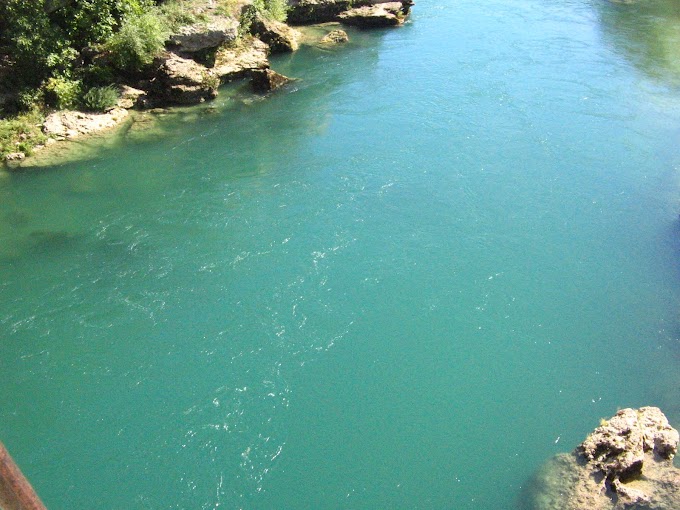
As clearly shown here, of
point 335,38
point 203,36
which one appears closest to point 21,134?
point 203,36

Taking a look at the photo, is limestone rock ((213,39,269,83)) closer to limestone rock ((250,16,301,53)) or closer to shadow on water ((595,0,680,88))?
limestone rock ((250,16,301,53))

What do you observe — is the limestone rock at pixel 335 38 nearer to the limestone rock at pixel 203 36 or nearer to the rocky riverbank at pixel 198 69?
the rocky riverbank at pixel 198 69

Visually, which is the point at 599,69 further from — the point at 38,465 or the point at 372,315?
the point at 38,465

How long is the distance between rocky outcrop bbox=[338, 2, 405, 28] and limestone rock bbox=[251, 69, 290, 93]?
32.0 feet

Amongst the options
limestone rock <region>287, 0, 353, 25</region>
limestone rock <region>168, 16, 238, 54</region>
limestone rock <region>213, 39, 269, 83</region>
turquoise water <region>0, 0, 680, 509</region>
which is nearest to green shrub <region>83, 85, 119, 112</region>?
turquoise water <region>0, 0, 680, 509</region>

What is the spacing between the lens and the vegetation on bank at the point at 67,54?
64.9ft

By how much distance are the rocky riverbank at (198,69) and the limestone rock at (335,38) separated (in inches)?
59.3

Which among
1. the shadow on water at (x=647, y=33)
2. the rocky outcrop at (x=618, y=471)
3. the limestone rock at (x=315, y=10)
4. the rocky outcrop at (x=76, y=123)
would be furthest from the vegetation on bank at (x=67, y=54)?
the shadow on water at (x=647, y=33)

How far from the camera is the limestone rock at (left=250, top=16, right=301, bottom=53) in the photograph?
2697 centimetres

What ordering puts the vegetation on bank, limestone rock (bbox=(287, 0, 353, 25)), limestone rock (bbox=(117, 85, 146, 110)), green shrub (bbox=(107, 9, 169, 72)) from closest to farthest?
the vegetation on bank < green shrub (bbox=(107, 9, 169, 72)) < limestone rock (bbox=(117, 85, 146, 110)) < limestone rock (bbox=(287, 0, 353, 25))

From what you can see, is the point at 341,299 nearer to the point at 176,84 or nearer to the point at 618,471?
the point at 618,471

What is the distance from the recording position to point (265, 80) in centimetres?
2350

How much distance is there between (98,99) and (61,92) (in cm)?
121

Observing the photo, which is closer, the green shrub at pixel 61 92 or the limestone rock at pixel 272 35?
the green shrub at pixel 61 92
